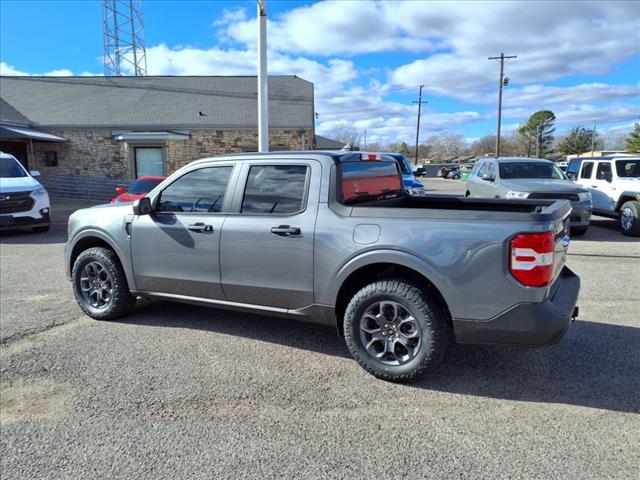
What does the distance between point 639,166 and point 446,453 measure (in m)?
11.5

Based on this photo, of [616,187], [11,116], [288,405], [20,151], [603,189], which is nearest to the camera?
[288,405]

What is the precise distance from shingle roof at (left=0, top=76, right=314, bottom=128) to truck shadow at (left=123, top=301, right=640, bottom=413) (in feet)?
61.6

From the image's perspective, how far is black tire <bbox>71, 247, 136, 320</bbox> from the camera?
4.92 m

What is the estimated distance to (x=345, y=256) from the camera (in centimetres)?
366

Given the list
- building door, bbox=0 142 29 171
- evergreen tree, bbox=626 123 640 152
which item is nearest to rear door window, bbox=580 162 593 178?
building door, bbox=0 142 29 171

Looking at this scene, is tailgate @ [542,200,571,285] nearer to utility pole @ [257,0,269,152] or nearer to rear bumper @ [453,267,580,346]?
rear bumper @ [453,267,580,346]

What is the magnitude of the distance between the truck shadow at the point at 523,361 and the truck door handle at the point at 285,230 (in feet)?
3.70

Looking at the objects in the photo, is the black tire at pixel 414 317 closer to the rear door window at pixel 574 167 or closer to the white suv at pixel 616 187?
the white suv at pixel 616 187

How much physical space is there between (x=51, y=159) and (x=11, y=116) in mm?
2567

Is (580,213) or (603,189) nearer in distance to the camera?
(580,213)

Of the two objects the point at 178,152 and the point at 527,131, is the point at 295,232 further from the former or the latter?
the point at 527,131

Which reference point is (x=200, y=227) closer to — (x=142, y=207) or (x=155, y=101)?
(x=142, y=207)

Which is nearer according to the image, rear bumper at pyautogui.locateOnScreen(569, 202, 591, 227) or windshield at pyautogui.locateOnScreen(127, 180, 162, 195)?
rear bumper at pyautogui.locateOnScreen(569, 202, 591, 227)

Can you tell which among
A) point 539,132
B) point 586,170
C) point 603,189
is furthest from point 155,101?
point 539,132
